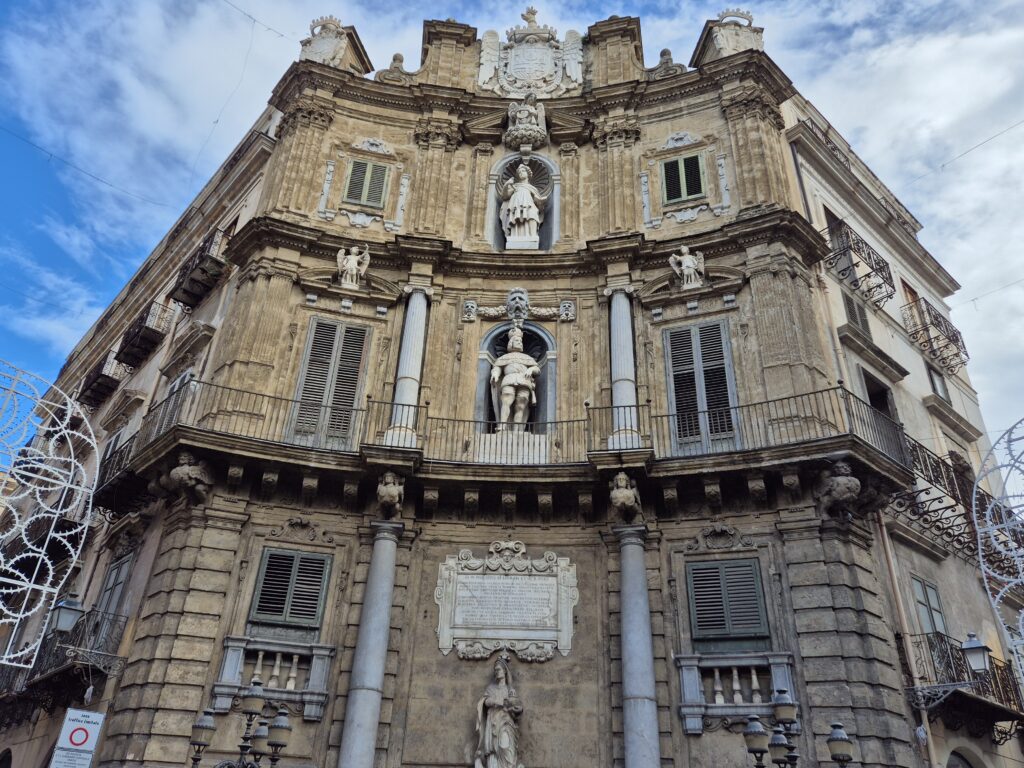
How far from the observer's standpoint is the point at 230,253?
17.1m

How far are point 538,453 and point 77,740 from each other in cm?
837

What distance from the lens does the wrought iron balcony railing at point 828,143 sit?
19.5 meters

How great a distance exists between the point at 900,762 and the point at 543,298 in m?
10.2

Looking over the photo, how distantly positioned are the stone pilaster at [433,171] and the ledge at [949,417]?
39.4ft

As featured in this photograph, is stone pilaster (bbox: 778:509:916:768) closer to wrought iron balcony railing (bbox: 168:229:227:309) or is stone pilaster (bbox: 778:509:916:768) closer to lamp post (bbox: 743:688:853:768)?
lamp post (bbox: 743:688:853:768)

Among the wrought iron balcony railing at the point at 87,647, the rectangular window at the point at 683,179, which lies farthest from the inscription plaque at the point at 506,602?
the rectangular window at the point at 683,179

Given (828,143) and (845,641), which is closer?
(845,641)

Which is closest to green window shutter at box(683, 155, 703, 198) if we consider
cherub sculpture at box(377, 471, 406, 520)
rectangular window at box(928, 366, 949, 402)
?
rectangular window at box(928, 366, 949, 402)

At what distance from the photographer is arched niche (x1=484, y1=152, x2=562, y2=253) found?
1781 centimetres

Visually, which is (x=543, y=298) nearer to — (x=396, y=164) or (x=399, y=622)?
(x=396, y=164)

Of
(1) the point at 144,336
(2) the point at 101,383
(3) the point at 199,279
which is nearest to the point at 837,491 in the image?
(3) the point at 199,279

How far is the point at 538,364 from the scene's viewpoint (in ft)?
52.4

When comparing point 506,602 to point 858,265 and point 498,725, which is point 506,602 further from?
point 858,265

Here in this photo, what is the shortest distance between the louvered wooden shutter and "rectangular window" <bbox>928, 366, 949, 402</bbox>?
10049mm
